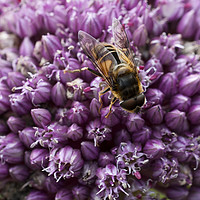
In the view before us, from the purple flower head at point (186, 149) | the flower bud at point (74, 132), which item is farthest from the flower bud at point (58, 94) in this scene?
the purple flower head at point (186, 149)

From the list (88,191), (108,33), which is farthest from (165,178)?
(108,33)

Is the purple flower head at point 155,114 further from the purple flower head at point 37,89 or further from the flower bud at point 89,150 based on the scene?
the purple flower head at point 37,89

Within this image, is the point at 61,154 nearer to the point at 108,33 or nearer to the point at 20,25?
the point at 108,33

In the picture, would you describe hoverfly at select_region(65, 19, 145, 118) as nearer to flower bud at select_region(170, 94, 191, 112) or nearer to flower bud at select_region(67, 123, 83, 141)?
flower bud at select_region(67, 123, 83, 141)

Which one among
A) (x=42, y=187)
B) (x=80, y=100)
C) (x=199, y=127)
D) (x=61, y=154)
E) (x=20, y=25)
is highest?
(x=20, y=25)

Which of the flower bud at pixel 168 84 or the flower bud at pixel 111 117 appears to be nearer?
the flower bud at pixel 111 117

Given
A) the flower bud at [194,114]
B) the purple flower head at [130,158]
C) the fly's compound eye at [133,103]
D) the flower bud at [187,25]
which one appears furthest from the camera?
the flower bud at [187,25]

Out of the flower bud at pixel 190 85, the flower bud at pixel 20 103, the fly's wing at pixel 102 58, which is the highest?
the fly's wing at pixel 102 58

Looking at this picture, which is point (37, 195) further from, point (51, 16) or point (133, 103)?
point (51, 16)
